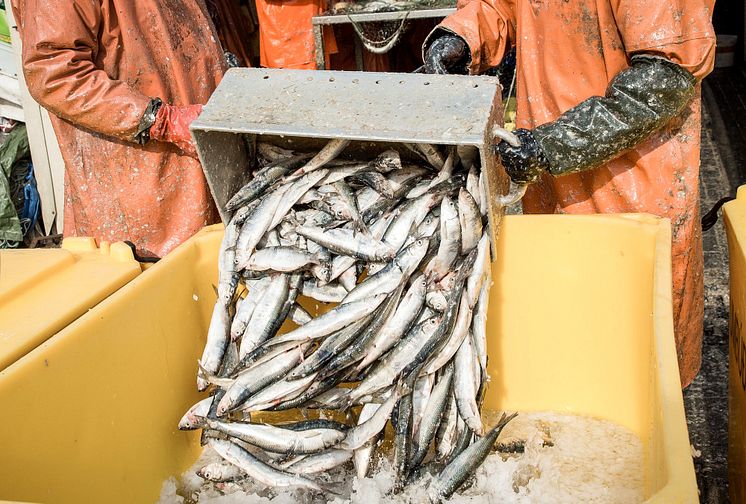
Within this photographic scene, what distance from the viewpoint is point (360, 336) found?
7.51 ft

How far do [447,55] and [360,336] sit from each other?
1.44 m

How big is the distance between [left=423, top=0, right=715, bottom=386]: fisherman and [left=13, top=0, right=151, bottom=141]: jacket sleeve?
142cm

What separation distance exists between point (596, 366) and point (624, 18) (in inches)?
50.3

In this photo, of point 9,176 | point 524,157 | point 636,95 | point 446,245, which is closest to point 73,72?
point 446,245

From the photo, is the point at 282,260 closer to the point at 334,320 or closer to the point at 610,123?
the point at 334,320

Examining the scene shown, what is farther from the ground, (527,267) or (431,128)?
(431,128)

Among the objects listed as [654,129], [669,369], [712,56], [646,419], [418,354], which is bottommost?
[646,419]

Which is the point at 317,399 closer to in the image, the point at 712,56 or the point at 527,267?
the point at 527,267

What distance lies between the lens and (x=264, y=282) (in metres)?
2.56

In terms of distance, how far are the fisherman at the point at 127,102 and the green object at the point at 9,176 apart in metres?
2.13

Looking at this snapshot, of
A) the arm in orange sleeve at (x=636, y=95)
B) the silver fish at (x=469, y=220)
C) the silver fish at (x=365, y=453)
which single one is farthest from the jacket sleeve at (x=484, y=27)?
the silver fish at (x=365, y=453)

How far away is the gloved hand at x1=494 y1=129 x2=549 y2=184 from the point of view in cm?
257

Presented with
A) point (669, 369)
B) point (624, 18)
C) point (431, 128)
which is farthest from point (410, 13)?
point (669, 369)

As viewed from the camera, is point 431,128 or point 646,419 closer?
point 431,128
